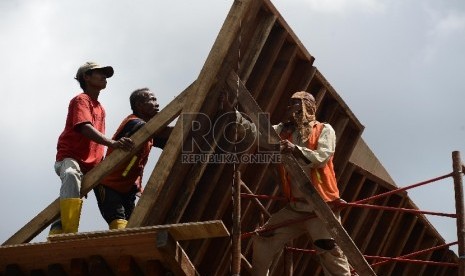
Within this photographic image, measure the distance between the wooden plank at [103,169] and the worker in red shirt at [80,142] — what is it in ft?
0.23

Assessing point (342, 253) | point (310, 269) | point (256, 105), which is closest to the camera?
point (342, 253)

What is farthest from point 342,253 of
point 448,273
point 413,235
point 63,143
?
point 448,273

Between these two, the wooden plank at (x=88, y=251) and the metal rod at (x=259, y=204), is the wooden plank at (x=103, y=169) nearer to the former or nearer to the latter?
the wooden plank at (x=88, y=251)

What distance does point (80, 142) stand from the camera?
948cm

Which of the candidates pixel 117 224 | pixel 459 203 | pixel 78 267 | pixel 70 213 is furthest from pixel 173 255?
pixel 459 203

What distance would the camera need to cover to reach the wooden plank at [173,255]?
25.7 ft

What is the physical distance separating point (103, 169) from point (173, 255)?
5.04 feet

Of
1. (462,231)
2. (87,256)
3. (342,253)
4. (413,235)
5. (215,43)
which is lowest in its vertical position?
(87,256)

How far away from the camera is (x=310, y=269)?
1127 centimetres

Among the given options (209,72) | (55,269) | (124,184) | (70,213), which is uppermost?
(209,72)

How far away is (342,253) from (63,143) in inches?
111

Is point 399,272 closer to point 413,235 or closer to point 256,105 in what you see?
point 413,235

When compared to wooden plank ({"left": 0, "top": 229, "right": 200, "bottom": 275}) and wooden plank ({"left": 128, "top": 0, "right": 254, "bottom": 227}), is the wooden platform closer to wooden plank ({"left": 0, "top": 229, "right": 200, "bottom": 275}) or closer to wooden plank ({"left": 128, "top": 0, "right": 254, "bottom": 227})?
wooden plank ({"left": 0, "top": 229, "right": 200, "bottom": 275})

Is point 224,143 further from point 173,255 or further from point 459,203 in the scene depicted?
point 459,203
